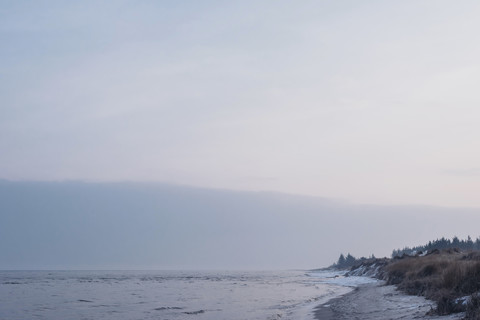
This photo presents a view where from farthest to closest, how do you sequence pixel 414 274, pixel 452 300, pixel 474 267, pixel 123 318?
pixel 414 274
pixel 123 318
pixel 474 267
pixel 452 300

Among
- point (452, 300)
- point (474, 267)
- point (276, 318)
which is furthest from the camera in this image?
point (276, 318)

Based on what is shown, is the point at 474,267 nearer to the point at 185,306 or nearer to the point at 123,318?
the point at 123,318

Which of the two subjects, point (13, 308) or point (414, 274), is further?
point (414, 274)

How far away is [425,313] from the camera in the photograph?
55.2 ft

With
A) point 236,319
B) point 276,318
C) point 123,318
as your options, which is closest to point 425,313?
point 276,318

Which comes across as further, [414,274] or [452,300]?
[414,274]

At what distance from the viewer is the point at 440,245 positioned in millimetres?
116500

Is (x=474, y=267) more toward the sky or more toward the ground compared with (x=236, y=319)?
more toward the sky

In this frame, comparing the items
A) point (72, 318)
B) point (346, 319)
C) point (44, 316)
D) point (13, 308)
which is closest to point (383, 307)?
point (346, 319)

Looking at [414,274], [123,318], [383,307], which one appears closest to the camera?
[383,307]

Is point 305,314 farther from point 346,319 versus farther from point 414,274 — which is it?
point 414,274

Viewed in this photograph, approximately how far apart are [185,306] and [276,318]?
10317mm

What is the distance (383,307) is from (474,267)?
5.17 m

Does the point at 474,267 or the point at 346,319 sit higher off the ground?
the point at 474,267
